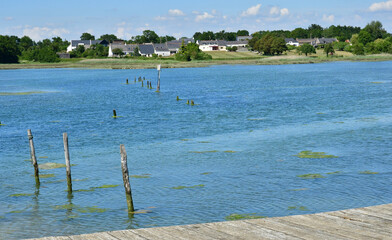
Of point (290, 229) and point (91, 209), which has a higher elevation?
point (290, 229)

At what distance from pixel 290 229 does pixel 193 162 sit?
1779 centimetres

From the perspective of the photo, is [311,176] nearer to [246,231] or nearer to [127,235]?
[246,231]

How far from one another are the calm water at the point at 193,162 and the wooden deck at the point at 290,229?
598 cm

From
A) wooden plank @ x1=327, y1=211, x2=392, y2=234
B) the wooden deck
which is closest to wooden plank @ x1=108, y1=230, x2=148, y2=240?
the wooden deck

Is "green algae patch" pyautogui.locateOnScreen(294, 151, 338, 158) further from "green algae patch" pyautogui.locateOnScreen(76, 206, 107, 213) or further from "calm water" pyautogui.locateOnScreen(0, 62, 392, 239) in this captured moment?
"green algae patch" pyautogui.locateOnScreen(76, 206, 107, 213)

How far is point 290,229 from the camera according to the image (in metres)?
13.1

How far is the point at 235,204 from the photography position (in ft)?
71.7

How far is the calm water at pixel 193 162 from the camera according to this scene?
21.1m

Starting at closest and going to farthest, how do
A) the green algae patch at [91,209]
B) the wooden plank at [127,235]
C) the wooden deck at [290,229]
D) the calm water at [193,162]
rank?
1. the wooden deck at [290,229]
2. the wooden plank at [127,235]
3. the calm water at [193,162]
4. the green algae patch at [91,209]

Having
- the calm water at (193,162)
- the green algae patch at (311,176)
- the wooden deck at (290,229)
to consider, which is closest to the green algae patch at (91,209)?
the calm water at (193,162)

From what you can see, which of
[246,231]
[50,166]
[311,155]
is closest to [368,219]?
[246,231]

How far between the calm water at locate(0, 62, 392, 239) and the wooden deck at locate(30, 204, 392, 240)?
19.6 ft

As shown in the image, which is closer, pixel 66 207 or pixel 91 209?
pixel 91 209

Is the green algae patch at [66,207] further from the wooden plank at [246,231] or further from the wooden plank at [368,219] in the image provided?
the wooden plank at [368,219]
